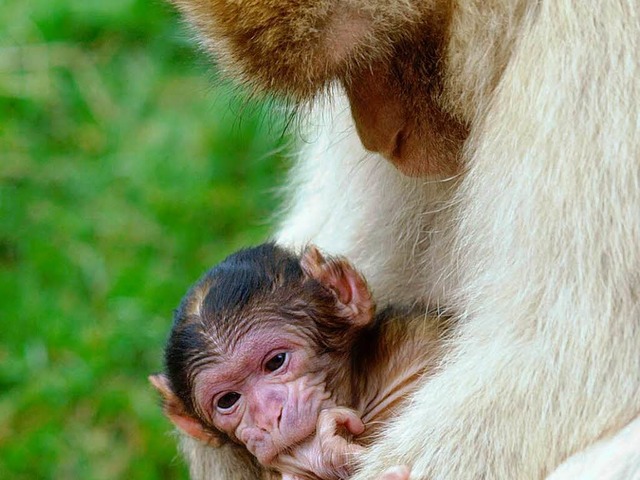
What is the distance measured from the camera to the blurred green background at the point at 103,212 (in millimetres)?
4844

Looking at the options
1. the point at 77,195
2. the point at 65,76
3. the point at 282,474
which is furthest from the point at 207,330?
the point at 65,76

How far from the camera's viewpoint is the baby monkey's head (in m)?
3.14

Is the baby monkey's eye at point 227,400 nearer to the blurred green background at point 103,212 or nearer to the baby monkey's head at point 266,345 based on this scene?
the baby monkey's head at point 266,345

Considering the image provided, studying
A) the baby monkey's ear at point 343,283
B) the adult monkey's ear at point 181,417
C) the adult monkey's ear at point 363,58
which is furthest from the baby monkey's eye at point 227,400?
the adult monkey's ear at point 363,58

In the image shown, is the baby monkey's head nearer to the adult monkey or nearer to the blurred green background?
the adult monkey

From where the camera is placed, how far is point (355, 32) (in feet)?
9.12

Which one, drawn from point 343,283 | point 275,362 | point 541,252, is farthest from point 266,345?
point 541,252

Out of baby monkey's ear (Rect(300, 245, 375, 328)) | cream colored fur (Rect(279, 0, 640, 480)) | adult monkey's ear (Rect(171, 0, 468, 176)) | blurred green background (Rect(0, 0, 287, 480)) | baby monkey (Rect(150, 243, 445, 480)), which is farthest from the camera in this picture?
blurred green background (Rect(0, 0, 287, 480))

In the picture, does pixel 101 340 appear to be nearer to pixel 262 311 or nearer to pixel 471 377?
pixel 262 311

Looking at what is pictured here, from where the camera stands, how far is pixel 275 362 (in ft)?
10.5

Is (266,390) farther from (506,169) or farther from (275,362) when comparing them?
(506,169)

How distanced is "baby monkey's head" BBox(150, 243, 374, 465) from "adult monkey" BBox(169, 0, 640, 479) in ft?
1.03

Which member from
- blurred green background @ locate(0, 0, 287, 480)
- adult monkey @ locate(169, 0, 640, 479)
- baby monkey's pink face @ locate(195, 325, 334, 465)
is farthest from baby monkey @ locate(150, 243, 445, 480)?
blurred green background @ locate(0, 0, 287, 480)

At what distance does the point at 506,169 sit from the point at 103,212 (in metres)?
3.15
